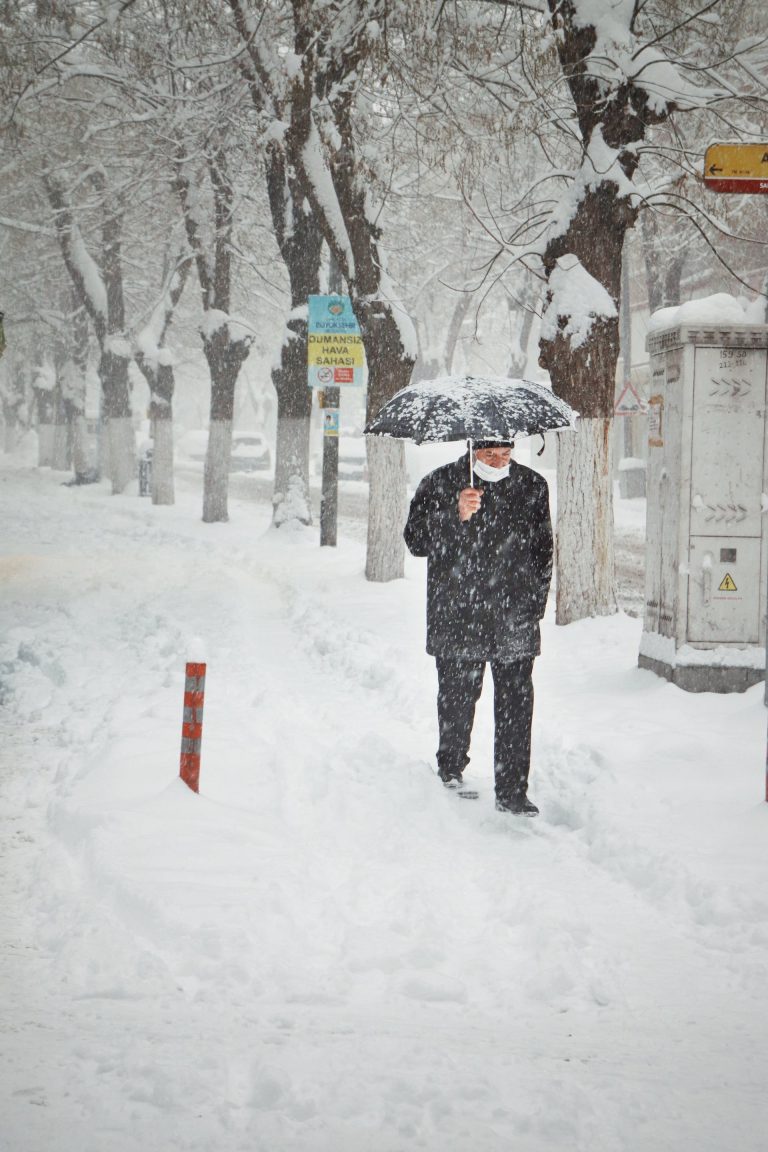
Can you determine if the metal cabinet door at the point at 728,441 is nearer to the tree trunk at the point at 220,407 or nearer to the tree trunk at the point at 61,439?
the tree trunk at the point at 220,407

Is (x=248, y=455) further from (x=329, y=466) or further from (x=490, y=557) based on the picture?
(x=490, y=557)

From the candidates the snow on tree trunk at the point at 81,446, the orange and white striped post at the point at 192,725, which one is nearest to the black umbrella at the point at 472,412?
the orange and white striped post at the point at 192,725

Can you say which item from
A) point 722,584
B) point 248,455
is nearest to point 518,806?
point 722,584

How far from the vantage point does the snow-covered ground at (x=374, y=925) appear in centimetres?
311

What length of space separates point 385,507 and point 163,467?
1503 cm

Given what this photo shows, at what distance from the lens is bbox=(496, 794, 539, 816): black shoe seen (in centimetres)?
577

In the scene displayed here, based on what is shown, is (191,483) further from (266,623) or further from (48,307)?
(266,623)

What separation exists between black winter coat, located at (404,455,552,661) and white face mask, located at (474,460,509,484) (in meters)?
0.04

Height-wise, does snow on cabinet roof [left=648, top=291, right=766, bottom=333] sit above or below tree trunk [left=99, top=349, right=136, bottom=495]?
below

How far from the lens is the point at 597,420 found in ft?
33.3

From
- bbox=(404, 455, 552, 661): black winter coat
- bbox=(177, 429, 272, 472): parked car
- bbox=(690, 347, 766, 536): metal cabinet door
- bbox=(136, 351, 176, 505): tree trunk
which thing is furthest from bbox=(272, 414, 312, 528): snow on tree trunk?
bbox=(177, 429, 272, 472): parked car

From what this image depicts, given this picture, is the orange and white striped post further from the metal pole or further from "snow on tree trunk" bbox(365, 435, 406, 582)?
the metal pole

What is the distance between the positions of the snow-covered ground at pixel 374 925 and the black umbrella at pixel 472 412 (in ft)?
6.21

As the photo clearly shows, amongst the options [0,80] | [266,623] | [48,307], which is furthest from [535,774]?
[48,307]
